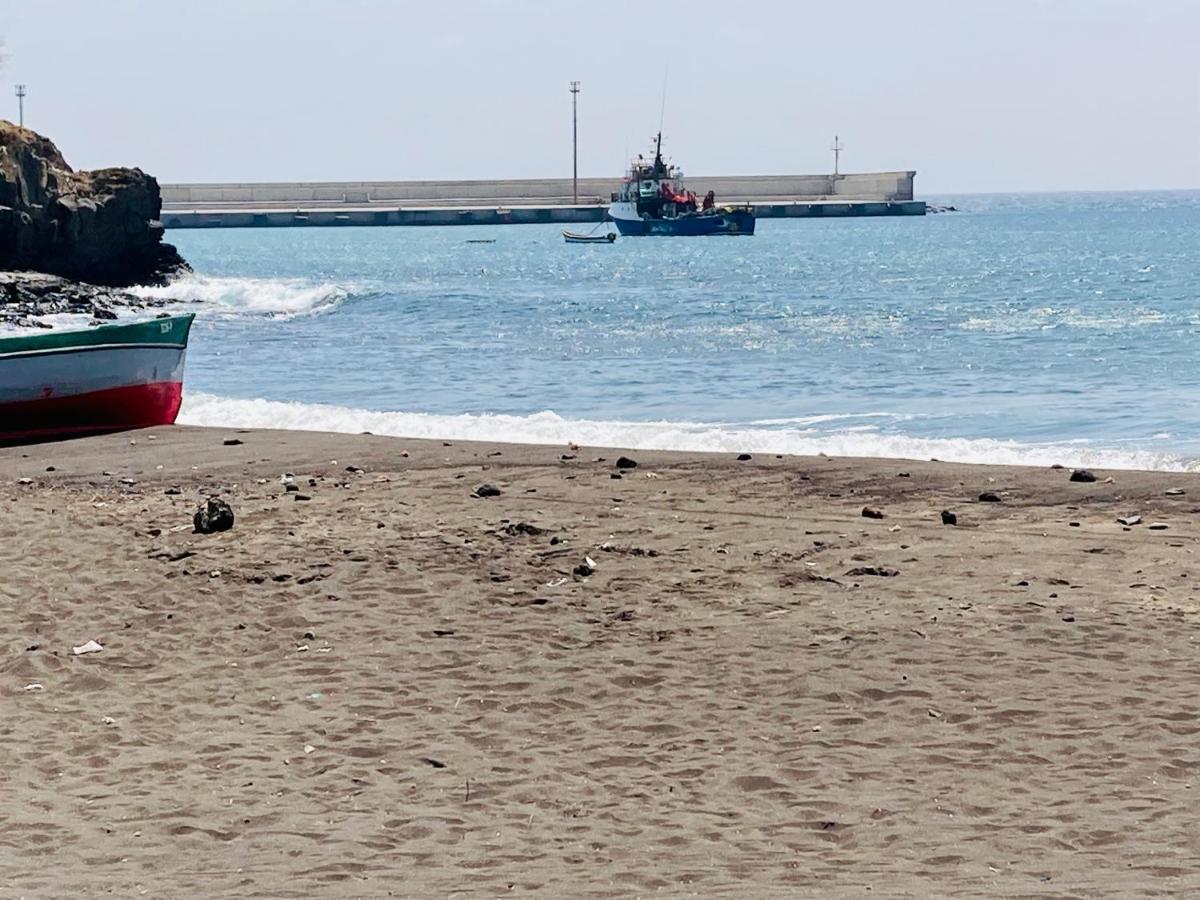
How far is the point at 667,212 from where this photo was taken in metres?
113

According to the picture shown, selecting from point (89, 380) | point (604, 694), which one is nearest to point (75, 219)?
point (89, 380)

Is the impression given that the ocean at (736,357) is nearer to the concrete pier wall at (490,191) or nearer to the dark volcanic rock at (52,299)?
the dark volcanic rock at (52,299)

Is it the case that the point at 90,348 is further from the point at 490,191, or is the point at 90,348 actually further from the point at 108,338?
the point at 490,191

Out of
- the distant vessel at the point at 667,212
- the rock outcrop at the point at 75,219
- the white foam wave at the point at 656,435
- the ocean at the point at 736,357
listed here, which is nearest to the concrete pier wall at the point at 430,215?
the distant vessel at the point at 667,212

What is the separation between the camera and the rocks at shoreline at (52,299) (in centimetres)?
4019

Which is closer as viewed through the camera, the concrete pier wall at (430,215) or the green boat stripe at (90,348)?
the green boat stripe at (90,348)

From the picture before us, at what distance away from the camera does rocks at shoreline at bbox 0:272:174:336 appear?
4019cm

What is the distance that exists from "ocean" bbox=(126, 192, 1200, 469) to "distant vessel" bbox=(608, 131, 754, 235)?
32.0m

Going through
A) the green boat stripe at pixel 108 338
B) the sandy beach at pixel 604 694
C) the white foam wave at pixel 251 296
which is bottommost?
the white foam wave at pixel 251 296

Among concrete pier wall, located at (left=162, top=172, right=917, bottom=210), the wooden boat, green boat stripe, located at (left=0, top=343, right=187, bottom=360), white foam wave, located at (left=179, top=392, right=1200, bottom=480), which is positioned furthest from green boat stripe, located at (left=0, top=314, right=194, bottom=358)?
concrete pier wall, located at (left=162, top=172, right=917, bottom=210)

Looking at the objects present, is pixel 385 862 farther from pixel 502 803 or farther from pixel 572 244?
pixel 572 244

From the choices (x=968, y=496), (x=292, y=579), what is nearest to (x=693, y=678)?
(x=292, y=579)

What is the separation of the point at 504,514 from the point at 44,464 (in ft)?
20.0

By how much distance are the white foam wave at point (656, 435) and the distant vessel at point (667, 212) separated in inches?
3548
